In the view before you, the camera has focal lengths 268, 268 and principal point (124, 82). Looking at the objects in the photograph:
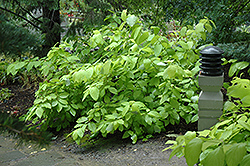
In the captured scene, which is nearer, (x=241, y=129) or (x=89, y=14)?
(x=241, y=129)

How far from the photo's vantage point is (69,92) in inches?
122

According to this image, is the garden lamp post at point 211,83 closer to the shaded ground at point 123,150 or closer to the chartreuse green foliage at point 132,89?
the chartreuse green foliage at point 132,89

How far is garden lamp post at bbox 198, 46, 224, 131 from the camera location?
6.93 ft

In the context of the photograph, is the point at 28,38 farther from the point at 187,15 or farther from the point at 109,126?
the point at 187,15

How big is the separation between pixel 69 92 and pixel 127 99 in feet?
2.48

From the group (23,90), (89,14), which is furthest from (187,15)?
(23,90)

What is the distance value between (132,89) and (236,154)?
168 cm

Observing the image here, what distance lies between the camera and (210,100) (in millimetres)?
2137

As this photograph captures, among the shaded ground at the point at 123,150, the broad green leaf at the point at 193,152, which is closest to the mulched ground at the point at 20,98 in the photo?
the shaded ground at the point at 123,150

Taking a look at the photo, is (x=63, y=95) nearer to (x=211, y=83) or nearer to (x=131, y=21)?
(x=131, y=21)

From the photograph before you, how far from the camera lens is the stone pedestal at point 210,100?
2119 millimetres

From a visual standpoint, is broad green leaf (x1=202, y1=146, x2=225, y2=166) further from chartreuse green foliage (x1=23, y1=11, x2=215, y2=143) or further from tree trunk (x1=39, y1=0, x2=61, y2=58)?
tree trunk (x1=39, y1=0, x2=61, y2=58)

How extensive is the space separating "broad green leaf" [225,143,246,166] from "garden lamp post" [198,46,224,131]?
100 centimetres

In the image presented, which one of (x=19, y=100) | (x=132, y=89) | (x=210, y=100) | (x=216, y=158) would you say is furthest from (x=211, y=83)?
(x=19, y=100)
